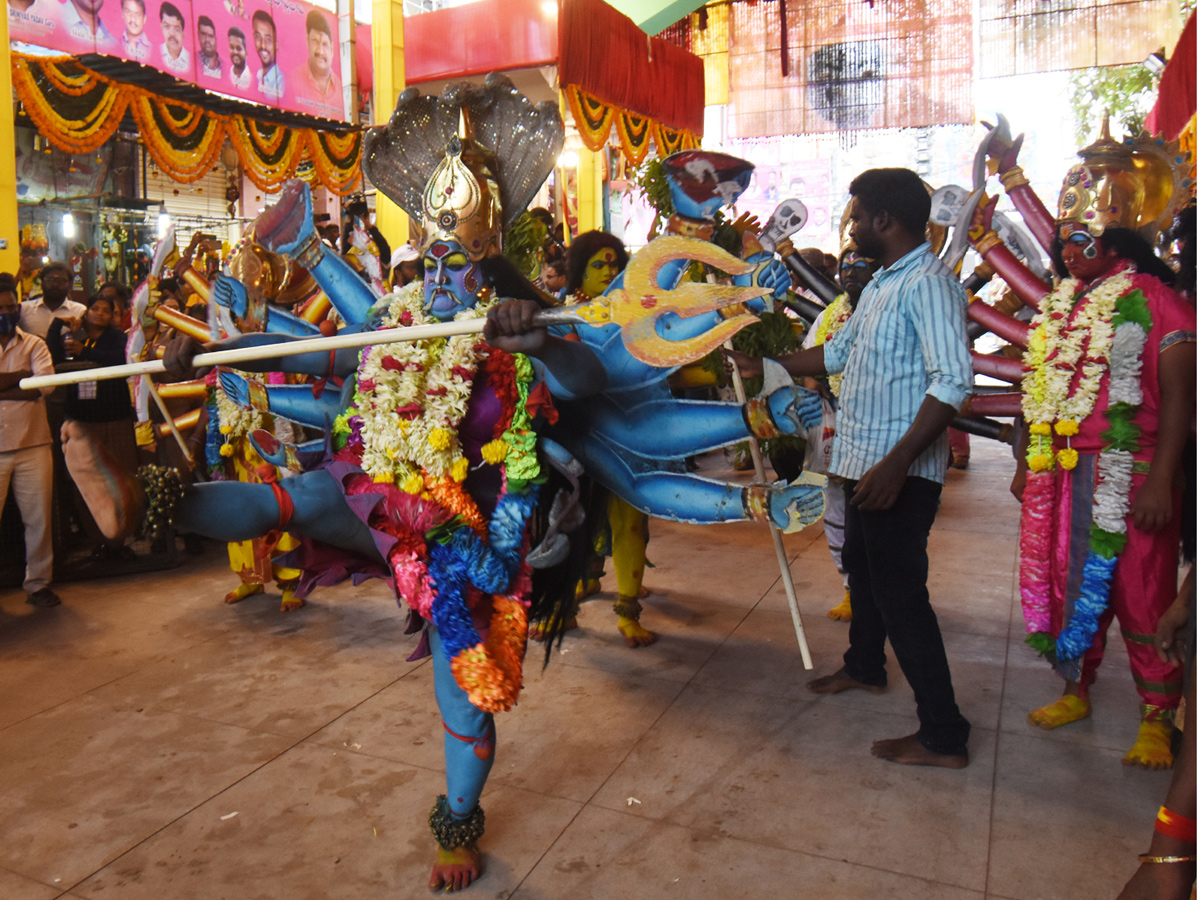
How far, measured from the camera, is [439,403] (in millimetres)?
2408

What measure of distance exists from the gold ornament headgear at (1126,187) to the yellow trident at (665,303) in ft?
5.12

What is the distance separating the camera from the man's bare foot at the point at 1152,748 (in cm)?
288

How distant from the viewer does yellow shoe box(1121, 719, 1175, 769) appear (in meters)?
2.88

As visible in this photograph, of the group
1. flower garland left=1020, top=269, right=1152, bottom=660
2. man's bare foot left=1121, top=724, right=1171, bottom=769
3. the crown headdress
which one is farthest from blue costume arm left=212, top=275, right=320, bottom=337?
man's bare foot left=1121, top=724, right=1171, bottom=769

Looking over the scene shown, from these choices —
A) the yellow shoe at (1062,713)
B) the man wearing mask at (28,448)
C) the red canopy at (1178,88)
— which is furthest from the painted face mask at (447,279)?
the red canopy at (1178,88)

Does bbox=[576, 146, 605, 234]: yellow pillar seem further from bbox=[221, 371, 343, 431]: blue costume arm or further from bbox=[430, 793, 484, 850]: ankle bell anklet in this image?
bbox=[430, 793, 484, 850]: ankle bell anklet

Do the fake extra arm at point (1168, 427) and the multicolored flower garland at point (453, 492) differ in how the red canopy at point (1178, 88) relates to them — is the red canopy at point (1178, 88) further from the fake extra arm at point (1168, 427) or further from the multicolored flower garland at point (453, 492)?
the multicolored flower garland at point (453, 492)

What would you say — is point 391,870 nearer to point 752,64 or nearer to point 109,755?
point 109,755

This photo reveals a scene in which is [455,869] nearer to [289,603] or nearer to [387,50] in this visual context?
[289,603]

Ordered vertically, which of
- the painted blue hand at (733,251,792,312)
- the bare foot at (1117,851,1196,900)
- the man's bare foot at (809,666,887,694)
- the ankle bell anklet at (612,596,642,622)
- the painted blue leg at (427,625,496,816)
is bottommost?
the man's bare foot at (809,666,887,694)

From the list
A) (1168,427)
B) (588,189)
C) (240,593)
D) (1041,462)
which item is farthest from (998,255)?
(588,189)

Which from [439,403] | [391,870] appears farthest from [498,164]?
[391,870]

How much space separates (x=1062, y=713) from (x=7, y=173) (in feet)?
22.3

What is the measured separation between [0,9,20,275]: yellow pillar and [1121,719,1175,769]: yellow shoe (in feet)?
21.6
